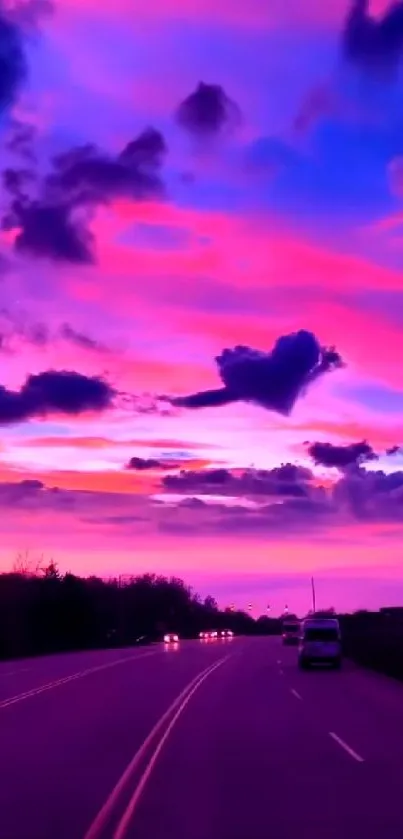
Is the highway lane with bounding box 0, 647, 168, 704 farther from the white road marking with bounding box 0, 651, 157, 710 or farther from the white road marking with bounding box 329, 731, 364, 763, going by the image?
the white road marking with bounding box 329, 731, 364, 763

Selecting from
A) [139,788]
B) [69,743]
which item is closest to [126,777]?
[139,788]

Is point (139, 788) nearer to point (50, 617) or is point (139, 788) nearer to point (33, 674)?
point (33, 674)

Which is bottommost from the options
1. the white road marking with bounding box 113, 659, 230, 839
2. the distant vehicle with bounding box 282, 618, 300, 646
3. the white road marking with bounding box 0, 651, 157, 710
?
the white road marking with bounding box 113, 659, 230, 839

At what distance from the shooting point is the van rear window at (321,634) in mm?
47719

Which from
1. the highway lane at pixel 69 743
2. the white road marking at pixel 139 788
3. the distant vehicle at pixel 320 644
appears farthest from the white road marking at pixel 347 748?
the distant vehicle at pixel 320 644

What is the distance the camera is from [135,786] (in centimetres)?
1480

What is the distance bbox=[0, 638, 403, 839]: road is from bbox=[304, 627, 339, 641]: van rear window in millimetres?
11500

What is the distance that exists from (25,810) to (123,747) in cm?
678

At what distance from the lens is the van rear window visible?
157ft

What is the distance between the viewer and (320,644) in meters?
47.6

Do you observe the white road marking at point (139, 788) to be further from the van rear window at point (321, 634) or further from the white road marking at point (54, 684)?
the van rear window at point (321, 634)

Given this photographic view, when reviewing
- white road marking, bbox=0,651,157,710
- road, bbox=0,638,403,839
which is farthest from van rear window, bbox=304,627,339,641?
road, bbox=0,638,403,839

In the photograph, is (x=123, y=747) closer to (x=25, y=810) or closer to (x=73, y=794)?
(x=73, y=794)

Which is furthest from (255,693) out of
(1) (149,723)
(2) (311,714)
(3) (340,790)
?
(3) (340,790)
